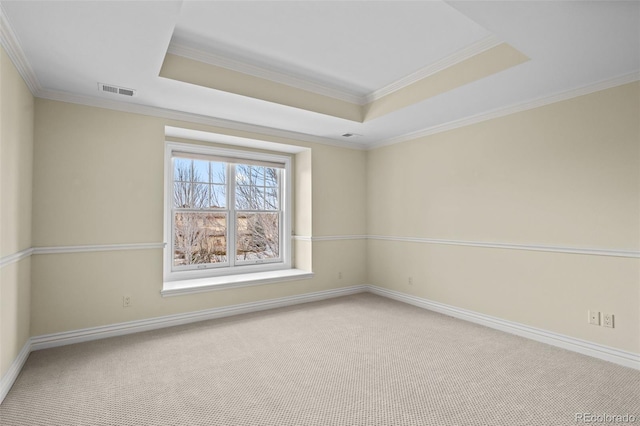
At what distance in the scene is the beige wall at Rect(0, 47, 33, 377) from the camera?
2176 millimetres

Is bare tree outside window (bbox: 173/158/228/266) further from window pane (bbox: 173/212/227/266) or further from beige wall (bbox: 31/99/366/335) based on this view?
beige wall (bbox: 31/99/366/335)

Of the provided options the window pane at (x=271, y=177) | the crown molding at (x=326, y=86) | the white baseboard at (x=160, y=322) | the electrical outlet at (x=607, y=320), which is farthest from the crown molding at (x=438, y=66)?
the white baseboard at (x=160, y=322)

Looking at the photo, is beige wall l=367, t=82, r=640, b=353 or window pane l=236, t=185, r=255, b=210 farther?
window pane l=236, t=185, r=255, b=210

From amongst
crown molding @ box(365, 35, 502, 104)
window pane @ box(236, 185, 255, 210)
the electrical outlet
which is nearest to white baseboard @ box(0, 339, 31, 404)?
window pane @ box(236, 185, 255, 210)

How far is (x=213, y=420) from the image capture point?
196 centimetres

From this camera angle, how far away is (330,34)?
2656 millimetres

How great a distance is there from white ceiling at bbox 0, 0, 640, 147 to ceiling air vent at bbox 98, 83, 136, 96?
0.09m

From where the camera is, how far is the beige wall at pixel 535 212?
2748 millimetres

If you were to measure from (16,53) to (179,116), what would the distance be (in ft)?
4.97

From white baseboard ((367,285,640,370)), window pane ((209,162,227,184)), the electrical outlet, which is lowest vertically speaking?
white baseboard ((367,285,640,370))

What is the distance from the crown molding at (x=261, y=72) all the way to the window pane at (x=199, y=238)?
2036mm

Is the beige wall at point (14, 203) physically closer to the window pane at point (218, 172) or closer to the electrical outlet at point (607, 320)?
the window pane at point (218, 172)

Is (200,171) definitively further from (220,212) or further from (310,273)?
(310,273)

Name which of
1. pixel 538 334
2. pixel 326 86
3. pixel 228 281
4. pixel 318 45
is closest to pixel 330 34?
pixel 318 45
